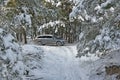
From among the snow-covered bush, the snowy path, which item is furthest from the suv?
the snow-covered bush

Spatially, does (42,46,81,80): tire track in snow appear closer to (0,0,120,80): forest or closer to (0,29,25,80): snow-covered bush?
(0,0,120,80): forest

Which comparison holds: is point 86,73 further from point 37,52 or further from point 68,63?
point 37,52

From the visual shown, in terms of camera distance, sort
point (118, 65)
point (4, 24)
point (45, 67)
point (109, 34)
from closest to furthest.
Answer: point (4, 24) → point (109, 34) → point (118, 65) → point (45, 67)

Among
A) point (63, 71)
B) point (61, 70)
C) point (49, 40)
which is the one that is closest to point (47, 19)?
point (63, 71)

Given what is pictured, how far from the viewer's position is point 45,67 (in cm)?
1728

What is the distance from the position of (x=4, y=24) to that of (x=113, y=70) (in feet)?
22.1

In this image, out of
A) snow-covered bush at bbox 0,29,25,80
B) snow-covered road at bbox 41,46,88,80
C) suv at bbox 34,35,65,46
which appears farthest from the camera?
suv at bbox 34,35,65,46

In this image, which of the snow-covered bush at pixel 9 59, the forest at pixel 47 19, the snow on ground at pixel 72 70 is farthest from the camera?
the snow on ground at pixel 72 70

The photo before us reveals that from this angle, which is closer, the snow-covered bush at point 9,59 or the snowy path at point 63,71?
the snow-covered bush at point 9,59

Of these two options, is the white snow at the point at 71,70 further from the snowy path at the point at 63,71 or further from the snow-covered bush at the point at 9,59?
the snow-covered bush at the point at 9,59

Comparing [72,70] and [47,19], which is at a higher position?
[47,19]

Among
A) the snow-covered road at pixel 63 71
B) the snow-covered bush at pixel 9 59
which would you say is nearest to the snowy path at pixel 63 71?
the snow-covered road at pixel 63 71

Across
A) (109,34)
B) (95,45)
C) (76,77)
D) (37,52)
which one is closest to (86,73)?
(76,77)

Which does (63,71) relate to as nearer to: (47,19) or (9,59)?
(47,19)
